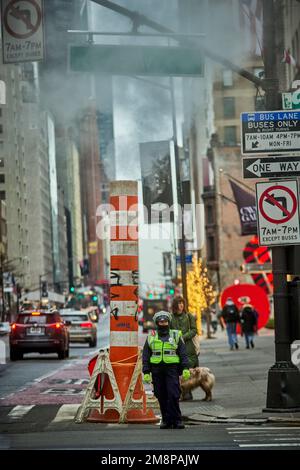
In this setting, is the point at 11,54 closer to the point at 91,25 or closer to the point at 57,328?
the point at 91,25

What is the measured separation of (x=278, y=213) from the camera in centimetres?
1591

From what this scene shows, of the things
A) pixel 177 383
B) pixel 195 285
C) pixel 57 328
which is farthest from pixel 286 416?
pixel 195 285

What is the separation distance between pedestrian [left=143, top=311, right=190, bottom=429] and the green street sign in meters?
2.82

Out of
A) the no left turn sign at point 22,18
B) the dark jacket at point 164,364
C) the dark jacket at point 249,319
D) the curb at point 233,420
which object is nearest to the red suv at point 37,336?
the dark jacket at point 249,319

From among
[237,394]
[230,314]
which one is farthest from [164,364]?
[230,314]

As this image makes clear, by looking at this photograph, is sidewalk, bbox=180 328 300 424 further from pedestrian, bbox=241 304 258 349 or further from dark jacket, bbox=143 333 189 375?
pedestrian, bbox=241 304 258 349

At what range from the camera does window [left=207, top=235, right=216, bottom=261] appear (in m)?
102

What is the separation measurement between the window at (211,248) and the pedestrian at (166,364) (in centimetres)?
8764

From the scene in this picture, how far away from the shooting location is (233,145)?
338 ft

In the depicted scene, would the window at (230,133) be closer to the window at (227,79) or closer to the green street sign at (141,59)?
the window at (227,79)

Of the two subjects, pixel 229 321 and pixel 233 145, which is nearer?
pixel 229 321

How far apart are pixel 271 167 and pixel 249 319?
23161 millimetres

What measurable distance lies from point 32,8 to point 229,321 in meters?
27.1
